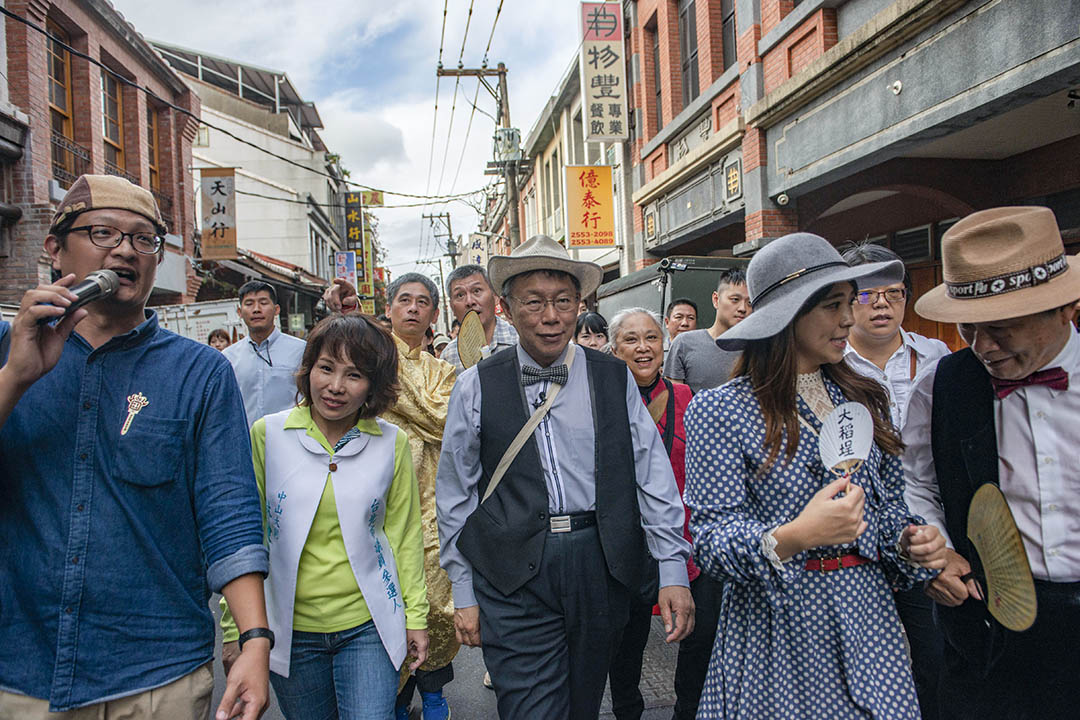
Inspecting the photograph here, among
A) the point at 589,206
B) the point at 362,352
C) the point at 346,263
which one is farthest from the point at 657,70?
the point at 346,263

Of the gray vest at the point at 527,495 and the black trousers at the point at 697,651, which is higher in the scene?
Result: the gray vest at the point at 527,495

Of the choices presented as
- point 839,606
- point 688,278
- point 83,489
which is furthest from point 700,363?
point 688,278

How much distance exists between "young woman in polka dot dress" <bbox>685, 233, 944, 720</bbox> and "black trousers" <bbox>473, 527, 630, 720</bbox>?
0.54m

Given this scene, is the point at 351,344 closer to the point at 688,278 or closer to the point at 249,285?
the point at 249,285

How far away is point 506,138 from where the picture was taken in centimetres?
1728

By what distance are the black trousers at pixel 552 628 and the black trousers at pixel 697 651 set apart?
2.60 ft

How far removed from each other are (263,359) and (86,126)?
10.8m

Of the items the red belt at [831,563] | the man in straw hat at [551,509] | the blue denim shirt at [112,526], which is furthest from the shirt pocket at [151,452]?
the red belt at [831,563]

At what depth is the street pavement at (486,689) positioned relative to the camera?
3768 mm

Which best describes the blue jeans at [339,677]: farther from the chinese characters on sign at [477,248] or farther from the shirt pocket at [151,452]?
the chinese characters on sign at [477,248]

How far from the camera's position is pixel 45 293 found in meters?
1.51

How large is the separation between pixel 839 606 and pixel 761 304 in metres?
0.88

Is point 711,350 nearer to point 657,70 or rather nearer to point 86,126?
point 657,70

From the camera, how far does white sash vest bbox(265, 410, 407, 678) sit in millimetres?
2426
